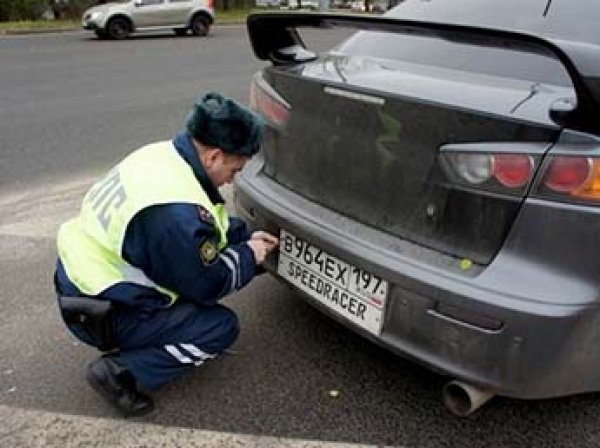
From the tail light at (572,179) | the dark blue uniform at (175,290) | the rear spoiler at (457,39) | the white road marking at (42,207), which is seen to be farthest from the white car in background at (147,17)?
the tail light at (572,179)

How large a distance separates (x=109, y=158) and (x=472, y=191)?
4212mm

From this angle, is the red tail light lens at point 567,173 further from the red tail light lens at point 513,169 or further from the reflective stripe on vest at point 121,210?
the reflective stripe on vest at point 121,210

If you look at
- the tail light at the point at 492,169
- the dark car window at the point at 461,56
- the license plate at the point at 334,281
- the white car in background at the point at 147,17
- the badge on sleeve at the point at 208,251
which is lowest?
the white car in background at the point at 147,17

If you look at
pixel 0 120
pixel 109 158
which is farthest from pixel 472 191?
pixel 0 120

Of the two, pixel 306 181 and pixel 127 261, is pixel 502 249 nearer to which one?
pixel 306 181

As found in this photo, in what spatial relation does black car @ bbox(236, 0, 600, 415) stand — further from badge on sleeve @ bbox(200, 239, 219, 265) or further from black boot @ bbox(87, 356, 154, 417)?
black boot @ bbox(87, 356, 154, 417)

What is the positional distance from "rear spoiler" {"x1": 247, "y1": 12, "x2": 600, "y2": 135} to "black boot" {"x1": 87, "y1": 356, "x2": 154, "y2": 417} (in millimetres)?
1327

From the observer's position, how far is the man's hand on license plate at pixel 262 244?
2.54 metres

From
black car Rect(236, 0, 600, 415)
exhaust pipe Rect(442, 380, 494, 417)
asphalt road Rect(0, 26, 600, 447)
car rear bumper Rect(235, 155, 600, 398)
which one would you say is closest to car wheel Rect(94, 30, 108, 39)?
asphalt road Rect(0, 26, 600, 447)

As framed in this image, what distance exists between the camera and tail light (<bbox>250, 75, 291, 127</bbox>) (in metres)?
2.69

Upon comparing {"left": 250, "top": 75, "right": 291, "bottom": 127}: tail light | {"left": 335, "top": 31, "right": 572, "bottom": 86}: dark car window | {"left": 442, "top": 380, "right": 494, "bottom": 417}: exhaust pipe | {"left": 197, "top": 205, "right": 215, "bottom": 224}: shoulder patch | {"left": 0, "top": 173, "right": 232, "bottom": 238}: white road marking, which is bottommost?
{"left": 0, "top": 173, "right": 232, "bottom": 238}: white road marking

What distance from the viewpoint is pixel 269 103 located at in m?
2.79

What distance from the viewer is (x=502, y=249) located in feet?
6.66

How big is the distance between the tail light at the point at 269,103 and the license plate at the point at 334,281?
0.45 metres
